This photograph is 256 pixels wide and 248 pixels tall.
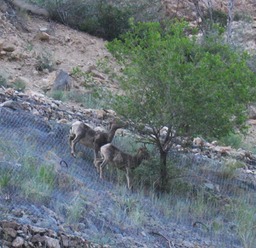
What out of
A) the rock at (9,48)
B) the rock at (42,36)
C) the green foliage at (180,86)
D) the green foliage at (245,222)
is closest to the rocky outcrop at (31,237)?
the green foliage at (245,222)

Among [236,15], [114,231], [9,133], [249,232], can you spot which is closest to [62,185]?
[114,231]

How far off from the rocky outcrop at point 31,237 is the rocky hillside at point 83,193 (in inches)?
0.4

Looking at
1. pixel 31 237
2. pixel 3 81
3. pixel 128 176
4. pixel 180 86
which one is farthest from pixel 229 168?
pixel 3 81

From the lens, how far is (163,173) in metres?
12.2

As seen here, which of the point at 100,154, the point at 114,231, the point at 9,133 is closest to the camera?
the point at 114,231

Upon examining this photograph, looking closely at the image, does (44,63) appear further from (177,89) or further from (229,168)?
(177,89)

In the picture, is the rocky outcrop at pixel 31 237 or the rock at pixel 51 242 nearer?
the rocky outcrop at pixel 31 237

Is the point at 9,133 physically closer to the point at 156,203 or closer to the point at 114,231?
the point at 156,203

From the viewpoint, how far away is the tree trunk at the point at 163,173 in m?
12.1

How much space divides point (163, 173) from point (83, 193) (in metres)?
2.77

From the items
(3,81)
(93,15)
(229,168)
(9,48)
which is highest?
(93,15)

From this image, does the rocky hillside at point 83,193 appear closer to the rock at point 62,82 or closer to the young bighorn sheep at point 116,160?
the young bighorn sheep at point 116,160

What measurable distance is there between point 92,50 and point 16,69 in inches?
168

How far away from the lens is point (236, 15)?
3309 centimetres
